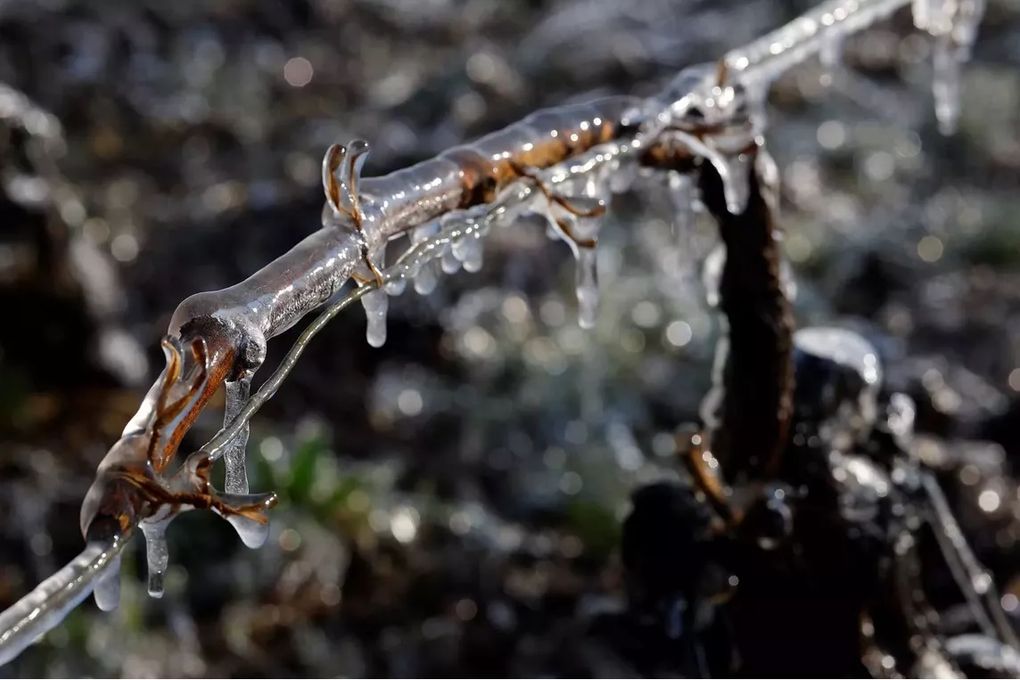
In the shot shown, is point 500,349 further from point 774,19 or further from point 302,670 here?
point 774,19

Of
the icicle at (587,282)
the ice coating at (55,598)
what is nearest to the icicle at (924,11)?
the icicle at (587,282)

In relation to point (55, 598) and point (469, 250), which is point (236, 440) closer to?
point (55, 598)

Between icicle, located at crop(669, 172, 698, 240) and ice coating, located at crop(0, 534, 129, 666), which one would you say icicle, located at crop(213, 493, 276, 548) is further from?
icicle, located at crop(669, 172, 698, 240)

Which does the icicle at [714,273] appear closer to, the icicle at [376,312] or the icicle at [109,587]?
the icicle at [376,312]

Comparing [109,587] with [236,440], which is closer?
[109,587]

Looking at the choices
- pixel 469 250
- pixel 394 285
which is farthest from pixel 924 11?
pixel 394 285
